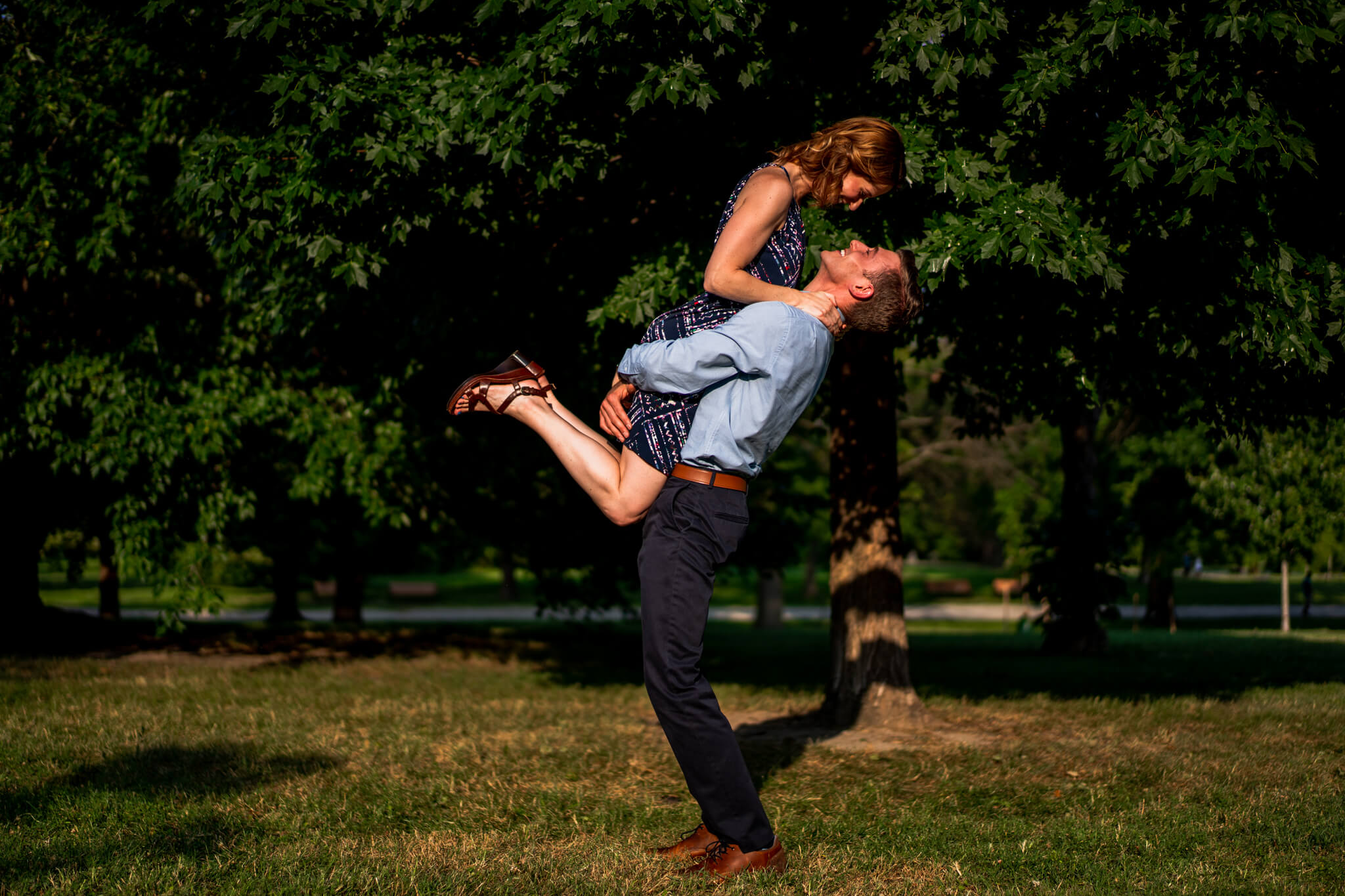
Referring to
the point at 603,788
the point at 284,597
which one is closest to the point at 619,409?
the point at 603,788

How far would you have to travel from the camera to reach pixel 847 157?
361 centimetres

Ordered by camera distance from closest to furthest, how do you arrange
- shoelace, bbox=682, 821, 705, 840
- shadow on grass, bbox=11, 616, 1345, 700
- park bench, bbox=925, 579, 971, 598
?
shoelace, bbox=682, 821, 705, 840 → shadow on grass, bbox=11, 616, 1345, 700 → park bench, bbox=925, 579, 971, 598

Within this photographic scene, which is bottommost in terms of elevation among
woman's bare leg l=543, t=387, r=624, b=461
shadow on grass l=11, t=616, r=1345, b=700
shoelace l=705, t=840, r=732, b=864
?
shadow on grass l=11, t=616, r=1345, b=700

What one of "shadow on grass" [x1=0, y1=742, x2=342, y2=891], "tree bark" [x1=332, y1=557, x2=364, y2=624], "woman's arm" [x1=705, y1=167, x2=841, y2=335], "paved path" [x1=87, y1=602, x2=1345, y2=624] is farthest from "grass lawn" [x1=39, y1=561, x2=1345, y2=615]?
"woman's arm" [x1=705, y1=167, x2=841, y2=335]

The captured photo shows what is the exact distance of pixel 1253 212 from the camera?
5.29 m

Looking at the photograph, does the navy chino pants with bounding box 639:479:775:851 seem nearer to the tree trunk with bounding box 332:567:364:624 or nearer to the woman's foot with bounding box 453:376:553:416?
the woman's foot with bounding box 453:376:553:416

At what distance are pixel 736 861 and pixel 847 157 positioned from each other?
2.36 metres

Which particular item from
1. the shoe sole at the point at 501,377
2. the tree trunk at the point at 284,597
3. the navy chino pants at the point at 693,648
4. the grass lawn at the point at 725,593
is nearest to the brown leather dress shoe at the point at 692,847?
the navy chino pants at the point at 693,648

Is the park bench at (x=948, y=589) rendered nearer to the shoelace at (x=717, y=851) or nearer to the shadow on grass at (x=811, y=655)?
the shadow on grass at (x=811, y=655)

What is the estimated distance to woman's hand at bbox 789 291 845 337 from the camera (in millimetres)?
3449

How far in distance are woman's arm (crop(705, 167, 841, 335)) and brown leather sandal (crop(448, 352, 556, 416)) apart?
2.28 feet

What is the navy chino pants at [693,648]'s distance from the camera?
11.2ft

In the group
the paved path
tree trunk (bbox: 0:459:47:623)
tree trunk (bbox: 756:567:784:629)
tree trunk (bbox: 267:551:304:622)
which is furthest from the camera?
the paved path

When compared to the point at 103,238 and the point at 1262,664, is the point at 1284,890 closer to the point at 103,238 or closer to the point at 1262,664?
the point at 103,238
